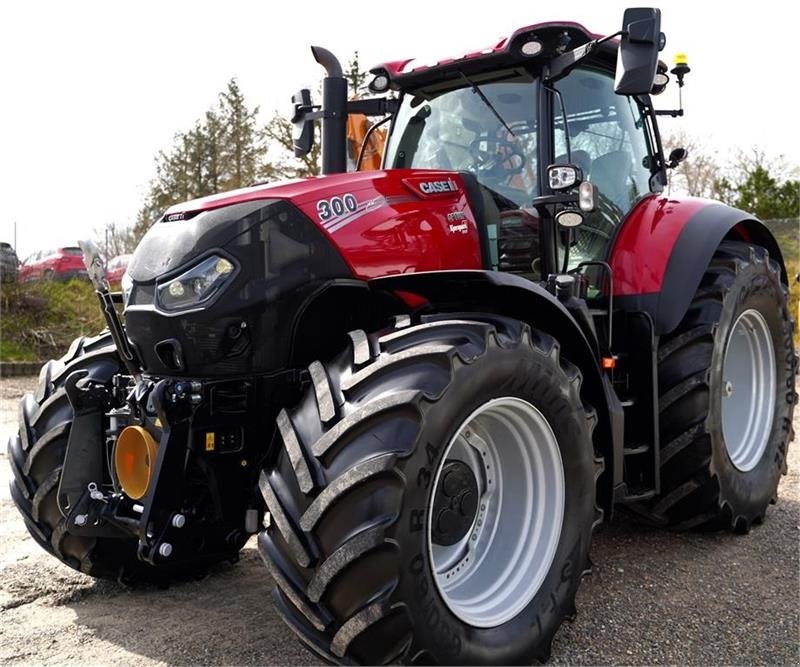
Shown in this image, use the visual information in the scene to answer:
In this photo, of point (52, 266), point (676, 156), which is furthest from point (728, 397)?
point (52, 266)

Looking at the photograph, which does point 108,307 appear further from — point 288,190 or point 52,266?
point 52,266

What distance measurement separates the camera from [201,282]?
2920 mm

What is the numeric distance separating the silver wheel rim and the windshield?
1.67 metres

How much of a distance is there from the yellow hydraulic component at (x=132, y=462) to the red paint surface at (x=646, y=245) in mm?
2396

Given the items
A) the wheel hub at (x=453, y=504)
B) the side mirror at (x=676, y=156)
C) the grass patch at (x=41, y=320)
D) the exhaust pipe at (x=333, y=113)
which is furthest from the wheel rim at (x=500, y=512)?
the grass patch at (x=41, y=320)

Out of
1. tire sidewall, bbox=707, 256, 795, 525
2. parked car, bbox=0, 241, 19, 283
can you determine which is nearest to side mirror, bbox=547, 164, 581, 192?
tire sidewall, bbox=707, 256, 795, 525

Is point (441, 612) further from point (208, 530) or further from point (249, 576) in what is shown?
point (249, 576)

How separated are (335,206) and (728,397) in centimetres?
280

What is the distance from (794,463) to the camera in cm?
603

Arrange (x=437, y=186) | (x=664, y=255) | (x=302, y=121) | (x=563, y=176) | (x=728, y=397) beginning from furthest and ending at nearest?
(x=728, y=397), (x=302, y=121), (x=664, y=255), (x=563, y=176), (x=437, y=186)

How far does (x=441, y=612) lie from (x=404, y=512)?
38 cm

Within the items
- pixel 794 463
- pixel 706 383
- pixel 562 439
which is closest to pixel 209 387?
pixel 562 439

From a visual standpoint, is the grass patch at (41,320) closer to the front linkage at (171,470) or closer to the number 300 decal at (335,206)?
the front linkage at (171,470)

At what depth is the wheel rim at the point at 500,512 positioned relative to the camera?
9.38 ft
